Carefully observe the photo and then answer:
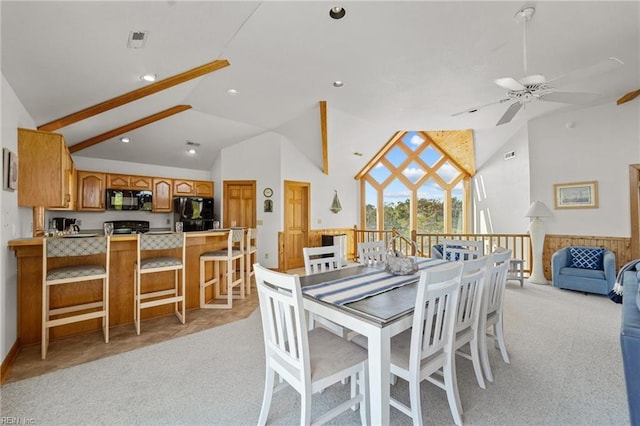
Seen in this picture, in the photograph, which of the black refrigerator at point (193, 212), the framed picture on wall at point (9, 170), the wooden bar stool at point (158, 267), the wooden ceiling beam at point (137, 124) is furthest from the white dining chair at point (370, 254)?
the black refrigerator at point (193, 212)

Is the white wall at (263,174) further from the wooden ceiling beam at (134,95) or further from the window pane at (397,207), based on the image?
the window pane at (397,207)

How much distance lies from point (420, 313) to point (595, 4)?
10.4 ft

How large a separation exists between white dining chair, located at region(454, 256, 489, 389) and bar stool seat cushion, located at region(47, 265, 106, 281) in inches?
126

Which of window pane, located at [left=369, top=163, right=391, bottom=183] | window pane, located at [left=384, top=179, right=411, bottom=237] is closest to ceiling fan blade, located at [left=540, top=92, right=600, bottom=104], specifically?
window pane, located at [left=384, top=179, right=411, bottom=237]

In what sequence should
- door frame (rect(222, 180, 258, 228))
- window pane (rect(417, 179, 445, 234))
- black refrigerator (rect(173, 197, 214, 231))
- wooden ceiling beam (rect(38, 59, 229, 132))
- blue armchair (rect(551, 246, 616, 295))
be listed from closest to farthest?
wooden ceiling beam (rect(38, 59, 229, 132))
blue armchair (rect(551, 246, 616, 295))
black refrigerator (rect(173, 197, 214, 231))
door frame (rect(222, 180, 258, 228))
window pane (rect(417, 179, 445, 234))

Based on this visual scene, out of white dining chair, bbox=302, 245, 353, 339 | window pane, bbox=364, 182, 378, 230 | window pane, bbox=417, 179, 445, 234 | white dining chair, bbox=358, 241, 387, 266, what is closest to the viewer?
white dining chair, bbox=302, 245, 353, 339

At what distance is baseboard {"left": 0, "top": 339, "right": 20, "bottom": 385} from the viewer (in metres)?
2.08

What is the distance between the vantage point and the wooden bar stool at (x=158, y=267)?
2.92 m

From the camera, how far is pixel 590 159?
4.73 metres

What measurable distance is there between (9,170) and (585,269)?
7.25m

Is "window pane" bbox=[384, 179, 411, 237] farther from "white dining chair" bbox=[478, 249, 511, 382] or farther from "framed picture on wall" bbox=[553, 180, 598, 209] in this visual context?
"white dining chair" bbox=[478, 249, 511, 382]

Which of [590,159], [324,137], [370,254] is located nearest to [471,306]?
[370,254]

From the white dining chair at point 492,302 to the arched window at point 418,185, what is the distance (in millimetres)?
5120

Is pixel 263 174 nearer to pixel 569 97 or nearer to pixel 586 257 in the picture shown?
pixel 569 97
